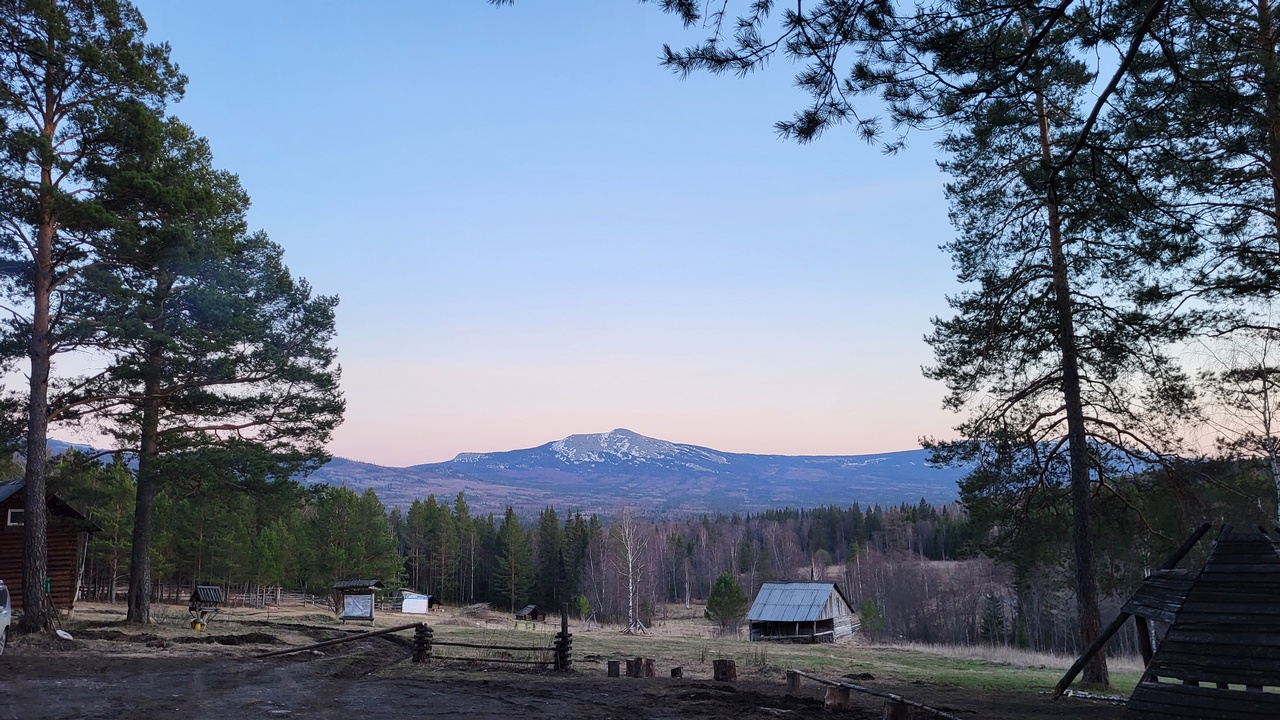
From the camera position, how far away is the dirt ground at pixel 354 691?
39.9 feet

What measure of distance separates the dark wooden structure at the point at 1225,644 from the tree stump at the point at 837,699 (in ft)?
14.0

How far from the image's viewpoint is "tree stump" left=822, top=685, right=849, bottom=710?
13.4 meters

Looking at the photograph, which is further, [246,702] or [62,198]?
[62,198]

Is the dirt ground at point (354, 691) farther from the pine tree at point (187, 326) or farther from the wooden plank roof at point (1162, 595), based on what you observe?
the pine tree at point (187, 326)

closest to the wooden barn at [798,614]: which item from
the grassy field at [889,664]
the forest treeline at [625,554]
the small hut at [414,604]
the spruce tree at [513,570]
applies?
the forest treeline at [625,554]

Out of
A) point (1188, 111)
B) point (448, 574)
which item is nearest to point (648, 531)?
point (448, 574)

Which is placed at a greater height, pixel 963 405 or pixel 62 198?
pixel 62 198

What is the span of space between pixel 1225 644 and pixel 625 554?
71.4 meters

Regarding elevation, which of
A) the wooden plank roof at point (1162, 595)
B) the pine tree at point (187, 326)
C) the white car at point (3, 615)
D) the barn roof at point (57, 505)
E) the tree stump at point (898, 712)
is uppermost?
the pine tree at point (187, 326)

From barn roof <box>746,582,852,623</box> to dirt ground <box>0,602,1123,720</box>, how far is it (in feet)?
108

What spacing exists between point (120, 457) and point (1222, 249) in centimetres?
2895

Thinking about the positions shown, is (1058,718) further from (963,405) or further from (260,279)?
(260,279)

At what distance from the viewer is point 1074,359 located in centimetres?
1831

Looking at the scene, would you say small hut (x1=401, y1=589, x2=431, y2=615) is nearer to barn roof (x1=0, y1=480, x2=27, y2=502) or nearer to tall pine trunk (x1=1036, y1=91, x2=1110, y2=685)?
barn roof (x1=0, y1=480, x2=27, y2=502)
